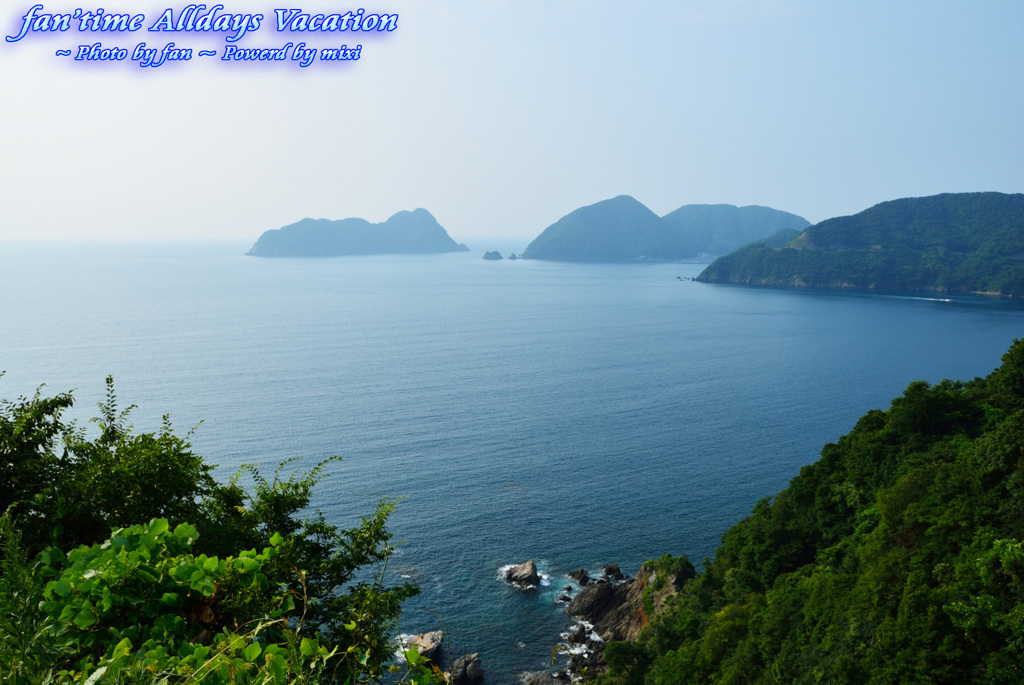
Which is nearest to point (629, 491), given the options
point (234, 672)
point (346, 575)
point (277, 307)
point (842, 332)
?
point (346, 575)

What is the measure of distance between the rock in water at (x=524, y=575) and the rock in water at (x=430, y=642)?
7742mm

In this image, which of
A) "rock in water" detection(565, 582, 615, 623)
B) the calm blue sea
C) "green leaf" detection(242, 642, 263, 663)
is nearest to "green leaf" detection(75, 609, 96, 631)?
"green leaf" detection(242, 642, 263, 663)

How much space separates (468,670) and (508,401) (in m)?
48.5

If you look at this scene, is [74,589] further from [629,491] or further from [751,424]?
[751,424]

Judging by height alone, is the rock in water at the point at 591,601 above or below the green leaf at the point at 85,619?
below

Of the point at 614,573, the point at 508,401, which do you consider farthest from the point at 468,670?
the point at 508,401

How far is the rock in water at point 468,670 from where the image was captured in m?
38.3

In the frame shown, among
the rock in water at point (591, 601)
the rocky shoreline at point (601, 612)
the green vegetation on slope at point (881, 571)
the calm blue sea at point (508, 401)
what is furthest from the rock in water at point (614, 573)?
the green vegetation on slope at point (881, 571)

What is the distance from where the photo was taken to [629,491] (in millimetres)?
60906

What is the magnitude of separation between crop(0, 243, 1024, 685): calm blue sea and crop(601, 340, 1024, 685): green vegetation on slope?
38.8 ft

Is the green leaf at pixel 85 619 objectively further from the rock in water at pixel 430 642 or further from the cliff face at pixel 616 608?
the cliff face at pixel 616 608

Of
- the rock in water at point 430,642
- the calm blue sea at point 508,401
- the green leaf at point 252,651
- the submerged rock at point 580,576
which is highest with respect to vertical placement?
the green leaf at point 252,651

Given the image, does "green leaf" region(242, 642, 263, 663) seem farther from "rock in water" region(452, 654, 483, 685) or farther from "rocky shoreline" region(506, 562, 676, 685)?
"rocky shoreline" region(506, 562, 676, 685)

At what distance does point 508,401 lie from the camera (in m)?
85.5
